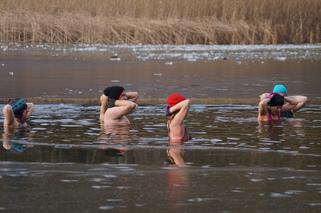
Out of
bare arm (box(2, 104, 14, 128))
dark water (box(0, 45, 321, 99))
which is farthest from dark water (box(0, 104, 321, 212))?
dark water (box(0, 45, 321, 99))

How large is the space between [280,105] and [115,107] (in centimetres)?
282

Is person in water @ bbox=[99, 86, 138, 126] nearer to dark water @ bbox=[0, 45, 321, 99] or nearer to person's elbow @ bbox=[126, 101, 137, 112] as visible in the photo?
person's elbow @ bbox=[126, 101, 137, 112]

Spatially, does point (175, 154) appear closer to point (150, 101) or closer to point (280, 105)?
point (280, 105)

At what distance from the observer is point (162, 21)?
44.8m

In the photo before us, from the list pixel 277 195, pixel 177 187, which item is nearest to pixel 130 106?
pixel 177 187

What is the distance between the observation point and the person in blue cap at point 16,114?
592 inches

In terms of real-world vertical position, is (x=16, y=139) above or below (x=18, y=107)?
below

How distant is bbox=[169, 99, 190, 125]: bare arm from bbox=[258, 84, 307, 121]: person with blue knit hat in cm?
262

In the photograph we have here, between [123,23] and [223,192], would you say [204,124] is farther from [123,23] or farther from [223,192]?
[123,23]

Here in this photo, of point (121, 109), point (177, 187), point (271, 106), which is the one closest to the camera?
point (177, 187)

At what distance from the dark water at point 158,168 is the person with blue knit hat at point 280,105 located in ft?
0.77

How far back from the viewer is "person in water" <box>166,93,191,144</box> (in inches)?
523

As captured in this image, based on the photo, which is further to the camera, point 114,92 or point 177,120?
point 114,92

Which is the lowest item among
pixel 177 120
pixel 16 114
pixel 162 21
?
pixel 16 114
